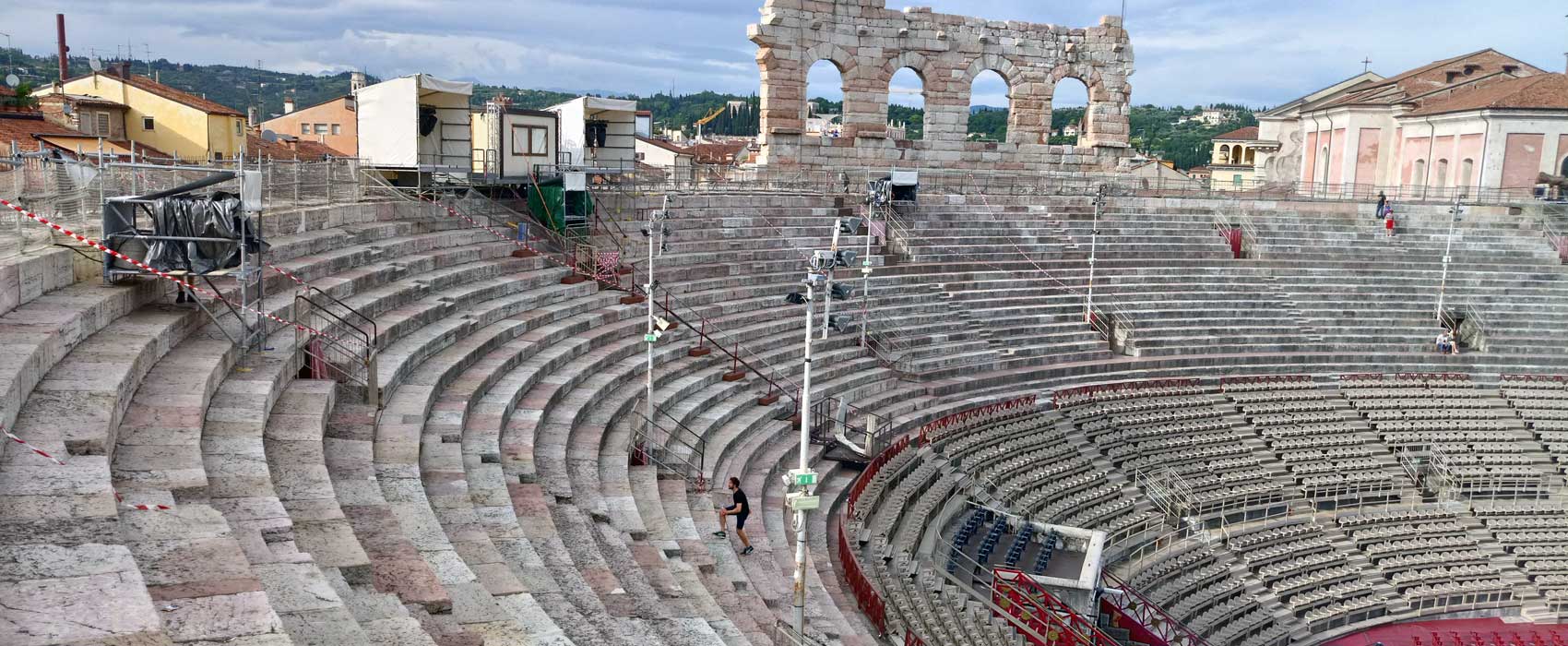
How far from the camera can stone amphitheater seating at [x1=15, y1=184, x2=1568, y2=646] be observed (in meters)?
7.45

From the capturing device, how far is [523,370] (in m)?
15.9

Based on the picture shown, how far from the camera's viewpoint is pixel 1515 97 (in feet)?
114

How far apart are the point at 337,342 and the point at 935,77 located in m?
21.4

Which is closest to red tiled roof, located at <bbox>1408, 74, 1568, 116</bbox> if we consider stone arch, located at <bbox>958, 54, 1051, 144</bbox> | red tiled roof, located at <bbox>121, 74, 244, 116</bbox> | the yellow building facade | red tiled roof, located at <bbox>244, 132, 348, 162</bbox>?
stone arch, located at <bbox>958, 54, 1051, 144</bbox>

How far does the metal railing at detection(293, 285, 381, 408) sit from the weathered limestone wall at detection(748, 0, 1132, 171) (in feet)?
54.8

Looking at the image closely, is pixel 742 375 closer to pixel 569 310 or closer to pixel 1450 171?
pixel 569 310

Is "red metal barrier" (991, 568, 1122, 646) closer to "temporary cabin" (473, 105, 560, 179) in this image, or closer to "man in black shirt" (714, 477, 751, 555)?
"man in black shirt" (714, 477, 751, 555)

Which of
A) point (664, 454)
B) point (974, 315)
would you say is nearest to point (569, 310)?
point (664, 454)

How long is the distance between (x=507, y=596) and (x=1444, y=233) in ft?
107

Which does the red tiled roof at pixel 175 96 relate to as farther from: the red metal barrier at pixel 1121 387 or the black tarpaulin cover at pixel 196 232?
the red metal barrier at pixel 1121 387

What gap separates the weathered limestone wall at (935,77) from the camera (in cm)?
2998

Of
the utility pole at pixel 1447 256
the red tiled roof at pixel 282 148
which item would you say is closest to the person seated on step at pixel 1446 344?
the utility pole at pixel 1447 256

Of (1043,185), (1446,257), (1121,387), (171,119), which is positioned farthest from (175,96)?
(1446,257)

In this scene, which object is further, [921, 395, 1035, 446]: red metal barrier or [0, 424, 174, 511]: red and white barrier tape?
[921, 395, 1035, 446]: red metal barrier
